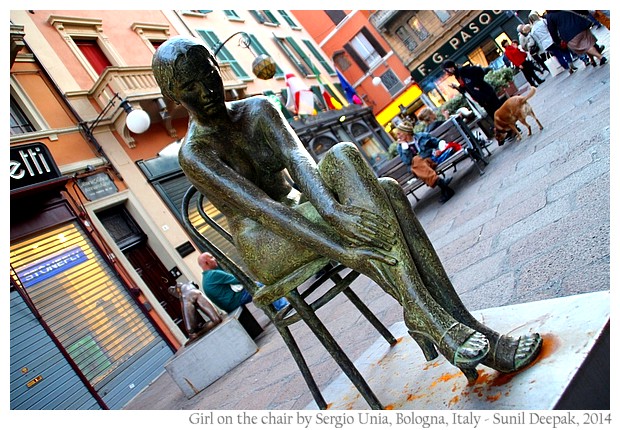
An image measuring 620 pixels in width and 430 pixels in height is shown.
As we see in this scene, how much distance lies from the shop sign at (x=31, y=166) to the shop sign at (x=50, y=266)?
1370 mm

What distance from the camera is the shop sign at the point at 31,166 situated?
7.93 metres

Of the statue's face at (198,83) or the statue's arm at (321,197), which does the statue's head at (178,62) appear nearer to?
the statue's face at (198,83)

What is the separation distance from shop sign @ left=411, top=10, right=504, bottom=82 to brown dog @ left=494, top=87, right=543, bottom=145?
2166 cm

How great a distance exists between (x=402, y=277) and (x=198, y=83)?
3.72 ft

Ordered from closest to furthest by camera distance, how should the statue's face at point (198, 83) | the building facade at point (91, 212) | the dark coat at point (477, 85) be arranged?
the statue's face at point (198, 83), the building facade at point (91, 212), the dark coat at point (477, 85)

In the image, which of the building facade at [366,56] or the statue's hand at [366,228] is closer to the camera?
the statue's hand at [366,228]

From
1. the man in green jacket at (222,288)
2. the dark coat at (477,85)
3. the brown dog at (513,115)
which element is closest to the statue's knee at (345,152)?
the man in green jacket at (222,288)

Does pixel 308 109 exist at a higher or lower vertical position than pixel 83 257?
higher

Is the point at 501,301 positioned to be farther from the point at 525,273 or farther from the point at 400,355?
the point at 400,355

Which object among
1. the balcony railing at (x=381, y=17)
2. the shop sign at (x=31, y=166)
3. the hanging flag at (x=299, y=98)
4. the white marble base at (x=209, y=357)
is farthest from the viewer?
the balcony railing at (x=381, y=17)

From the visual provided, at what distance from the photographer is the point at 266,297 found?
204 cm

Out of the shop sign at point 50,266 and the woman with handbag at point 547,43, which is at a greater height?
the shop sign at point 50,266

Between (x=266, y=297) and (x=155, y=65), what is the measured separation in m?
1.10
